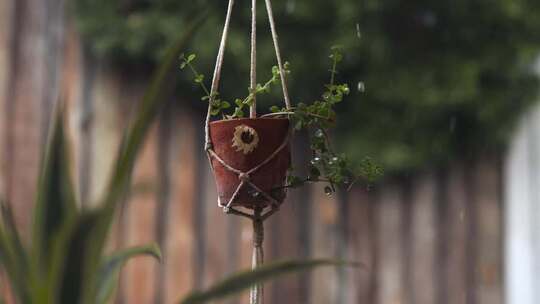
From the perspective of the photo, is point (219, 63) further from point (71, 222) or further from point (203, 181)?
point (203, 181)

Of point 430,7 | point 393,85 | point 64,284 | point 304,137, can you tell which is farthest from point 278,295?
point 64,284

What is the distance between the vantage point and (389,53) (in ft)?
9.76

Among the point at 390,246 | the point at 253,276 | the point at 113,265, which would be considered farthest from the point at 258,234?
the point at 390,246

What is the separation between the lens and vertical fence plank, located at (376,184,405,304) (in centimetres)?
311

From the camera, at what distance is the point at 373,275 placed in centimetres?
311

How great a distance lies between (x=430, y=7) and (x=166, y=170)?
1.09 metres

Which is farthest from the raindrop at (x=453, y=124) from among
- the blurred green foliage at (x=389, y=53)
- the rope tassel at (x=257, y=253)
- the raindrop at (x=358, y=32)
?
the rope tassel at (x=257, y=253)

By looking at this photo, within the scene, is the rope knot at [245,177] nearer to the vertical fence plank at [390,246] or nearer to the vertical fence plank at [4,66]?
the vertical fence plank at [4,66]

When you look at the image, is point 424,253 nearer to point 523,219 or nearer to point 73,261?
point 523,219

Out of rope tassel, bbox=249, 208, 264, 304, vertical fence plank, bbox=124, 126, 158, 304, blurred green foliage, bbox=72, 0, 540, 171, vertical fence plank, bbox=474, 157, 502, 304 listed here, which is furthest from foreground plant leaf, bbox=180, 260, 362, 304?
vertical fence plank, bbox=474, 157, 502, 304

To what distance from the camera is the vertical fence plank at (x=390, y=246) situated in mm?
3111

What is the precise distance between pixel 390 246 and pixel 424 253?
0.41 feet

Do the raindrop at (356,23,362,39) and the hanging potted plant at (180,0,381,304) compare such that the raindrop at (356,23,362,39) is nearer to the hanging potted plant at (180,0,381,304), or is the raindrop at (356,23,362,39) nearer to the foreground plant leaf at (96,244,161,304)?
the hanging potted plant at (180,0,381,304)

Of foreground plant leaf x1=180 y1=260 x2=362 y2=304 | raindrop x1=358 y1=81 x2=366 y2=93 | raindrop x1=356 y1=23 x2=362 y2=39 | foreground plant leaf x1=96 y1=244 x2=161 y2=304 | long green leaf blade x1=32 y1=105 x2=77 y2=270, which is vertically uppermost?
raindrop x1=356 y1=23 x2=362 y2=39
